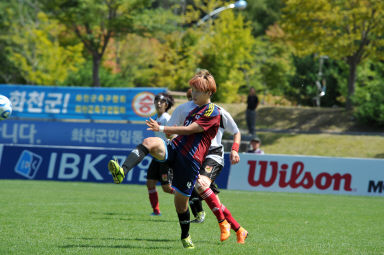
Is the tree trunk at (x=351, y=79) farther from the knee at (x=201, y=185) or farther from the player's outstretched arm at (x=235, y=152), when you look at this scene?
the knee at (x=201, y=185)

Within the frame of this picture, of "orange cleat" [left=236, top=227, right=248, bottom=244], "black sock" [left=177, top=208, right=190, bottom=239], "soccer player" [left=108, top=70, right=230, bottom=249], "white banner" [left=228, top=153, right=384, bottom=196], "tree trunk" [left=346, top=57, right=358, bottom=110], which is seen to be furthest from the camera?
"tree trunk" [left=346, top=57, right=358, bottom=110]

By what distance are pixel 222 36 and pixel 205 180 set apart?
29.3 meters

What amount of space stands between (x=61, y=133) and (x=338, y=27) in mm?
14429

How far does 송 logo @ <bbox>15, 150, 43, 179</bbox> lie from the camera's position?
1788cm

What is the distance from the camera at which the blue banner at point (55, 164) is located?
58.2ft

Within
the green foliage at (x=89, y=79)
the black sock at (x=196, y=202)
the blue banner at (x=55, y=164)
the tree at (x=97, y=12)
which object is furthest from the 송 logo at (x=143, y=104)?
the green foliage at (x=89, y=79)

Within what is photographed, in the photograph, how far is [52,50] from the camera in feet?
135

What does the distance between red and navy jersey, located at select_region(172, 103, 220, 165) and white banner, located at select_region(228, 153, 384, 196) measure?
10792mm

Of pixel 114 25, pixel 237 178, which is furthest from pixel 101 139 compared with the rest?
pixel 114 25

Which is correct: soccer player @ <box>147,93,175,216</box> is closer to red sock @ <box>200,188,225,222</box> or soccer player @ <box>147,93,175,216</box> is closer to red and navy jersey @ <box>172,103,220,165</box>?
red sock @ <box>200,188,225,222</box>

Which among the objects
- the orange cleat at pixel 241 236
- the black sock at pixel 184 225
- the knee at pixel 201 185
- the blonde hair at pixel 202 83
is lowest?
the orange cleat at pixel 241 236

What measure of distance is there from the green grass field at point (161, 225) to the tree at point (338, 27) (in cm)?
1414

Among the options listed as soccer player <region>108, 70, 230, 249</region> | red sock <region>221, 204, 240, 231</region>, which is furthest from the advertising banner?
soccer player <region>108, 70, 230, 249</region>

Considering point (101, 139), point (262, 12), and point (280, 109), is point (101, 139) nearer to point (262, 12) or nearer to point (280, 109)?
point (280, 109)
